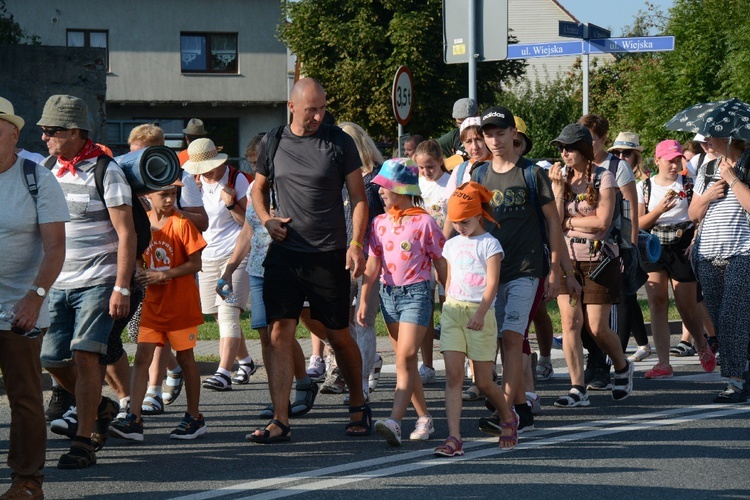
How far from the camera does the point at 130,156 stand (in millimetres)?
7082

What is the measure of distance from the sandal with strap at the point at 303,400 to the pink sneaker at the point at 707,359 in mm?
3690

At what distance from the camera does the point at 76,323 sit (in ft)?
22.6

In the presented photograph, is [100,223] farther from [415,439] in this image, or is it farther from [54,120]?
[415,439]

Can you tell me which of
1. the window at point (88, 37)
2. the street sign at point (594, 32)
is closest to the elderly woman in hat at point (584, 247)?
the street sign at point (594, 32)

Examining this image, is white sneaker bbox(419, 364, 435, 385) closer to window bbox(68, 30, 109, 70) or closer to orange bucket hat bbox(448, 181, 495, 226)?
orange bucket hat bbox(448, 181, 495, 226)

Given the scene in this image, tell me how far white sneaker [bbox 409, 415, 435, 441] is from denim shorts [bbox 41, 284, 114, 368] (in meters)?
1.94

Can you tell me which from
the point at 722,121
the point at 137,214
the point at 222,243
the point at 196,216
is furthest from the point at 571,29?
the point at 137,214

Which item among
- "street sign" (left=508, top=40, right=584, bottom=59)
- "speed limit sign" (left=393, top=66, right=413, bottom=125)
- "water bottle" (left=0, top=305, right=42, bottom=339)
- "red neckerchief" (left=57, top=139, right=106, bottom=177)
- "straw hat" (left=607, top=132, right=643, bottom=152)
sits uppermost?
"street sign" (left=508, top=40, right=584, bottom=59)

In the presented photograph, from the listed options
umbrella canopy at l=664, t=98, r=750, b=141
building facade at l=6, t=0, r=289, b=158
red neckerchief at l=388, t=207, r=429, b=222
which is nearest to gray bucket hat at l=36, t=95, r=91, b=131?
red neckerchief at l=388, t=207, r=429, b=222

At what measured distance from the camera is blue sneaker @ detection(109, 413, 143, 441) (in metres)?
7.60

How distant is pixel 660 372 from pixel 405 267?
354 centimetres

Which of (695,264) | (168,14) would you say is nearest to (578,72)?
(168,14)

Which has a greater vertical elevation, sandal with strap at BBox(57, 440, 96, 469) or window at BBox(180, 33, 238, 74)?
window at BBox(180, 33, 238, 74)

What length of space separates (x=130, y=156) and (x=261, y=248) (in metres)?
1.72
